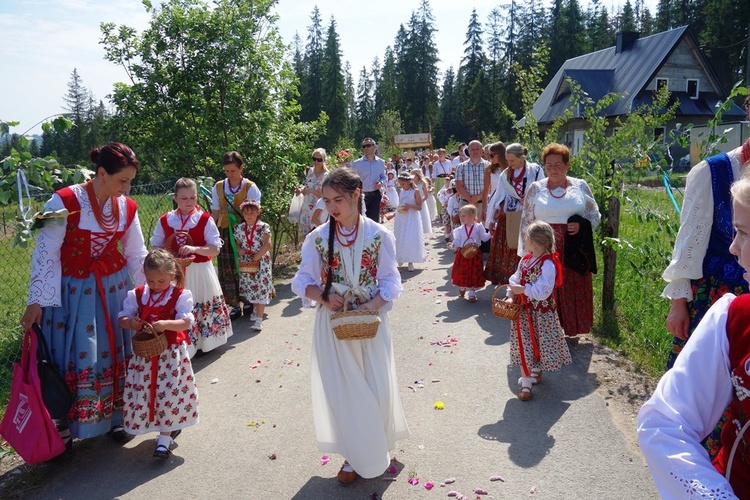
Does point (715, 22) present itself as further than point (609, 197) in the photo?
Yes

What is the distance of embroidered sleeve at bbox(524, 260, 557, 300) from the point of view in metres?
5.02

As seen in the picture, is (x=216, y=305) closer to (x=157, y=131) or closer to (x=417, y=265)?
(x=157, y=131)

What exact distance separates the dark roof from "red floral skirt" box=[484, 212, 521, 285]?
29898 millimetres

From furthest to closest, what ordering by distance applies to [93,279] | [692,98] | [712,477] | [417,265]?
1. [692,98]
2. [417,265]
3. [93,279]
4. [712,477]

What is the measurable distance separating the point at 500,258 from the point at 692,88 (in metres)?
38.7

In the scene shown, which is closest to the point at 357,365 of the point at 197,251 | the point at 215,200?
the point at 197,251

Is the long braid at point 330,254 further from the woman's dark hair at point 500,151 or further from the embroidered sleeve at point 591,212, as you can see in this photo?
the woman's dark hair at point 500,151

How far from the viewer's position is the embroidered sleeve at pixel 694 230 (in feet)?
9.69

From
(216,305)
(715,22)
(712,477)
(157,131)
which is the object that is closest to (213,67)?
(157,131)

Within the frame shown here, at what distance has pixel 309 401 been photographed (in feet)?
17.5

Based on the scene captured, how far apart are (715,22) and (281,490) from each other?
6788 cm

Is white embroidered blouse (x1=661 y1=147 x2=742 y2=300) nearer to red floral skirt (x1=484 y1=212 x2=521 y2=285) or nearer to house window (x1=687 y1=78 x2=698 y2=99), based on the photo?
red floral skirt (x1=484 y1=212 x2=521 y2=285)

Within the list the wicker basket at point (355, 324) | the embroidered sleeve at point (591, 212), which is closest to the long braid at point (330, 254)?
the wicker basket at point (355, 324)

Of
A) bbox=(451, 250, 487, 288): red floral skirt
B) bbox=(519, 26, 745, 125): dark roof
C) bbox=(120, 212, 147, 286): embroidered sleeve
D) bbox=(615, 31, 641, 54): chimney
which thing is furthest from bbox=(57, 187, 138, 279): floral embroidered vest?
bbox=(615, 31, 641, 54): chimney
